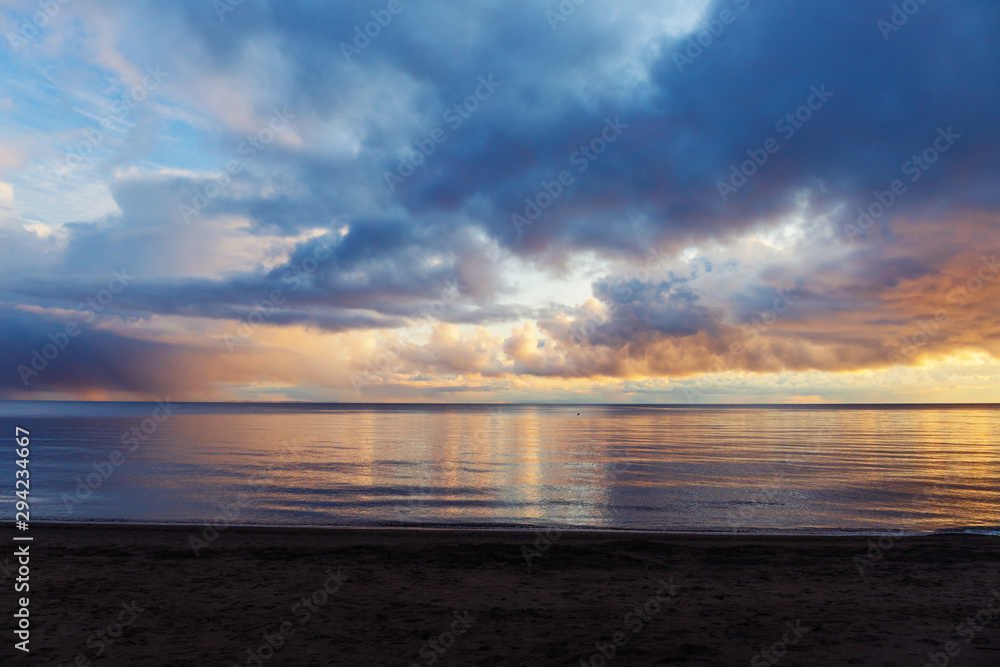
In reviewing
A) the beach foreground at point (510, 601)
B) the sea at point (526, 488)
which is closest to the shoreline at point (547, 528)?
the sea at point (526, 488)

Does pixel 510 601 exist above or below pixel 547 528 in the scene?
above

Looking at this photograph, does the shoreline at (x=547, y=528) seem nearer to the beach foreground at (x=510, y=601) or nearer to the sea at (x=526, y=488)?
the sea at (x=526, y=488)

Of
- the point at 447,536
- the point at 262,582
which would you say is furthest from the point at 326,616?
the point at 447,536

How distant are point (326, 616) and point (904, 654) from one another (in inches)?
410

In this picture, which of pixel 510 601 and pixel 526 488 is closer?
pixel 510 601

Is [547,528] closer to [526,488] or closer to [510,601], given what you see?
[526,488]

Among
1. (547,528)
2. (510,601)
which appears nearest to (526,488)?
(547,528)

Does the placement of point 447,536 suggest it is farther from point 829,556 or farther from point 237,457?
point 237,457

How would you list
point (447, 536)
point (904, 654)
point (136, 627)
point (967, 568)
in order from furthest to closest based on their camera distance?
point (447, 536), point (967, 568), point (136, 627), point (904, 654)

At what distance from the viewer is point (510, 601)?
41.3ft

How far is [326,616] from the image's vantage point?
1158 centimetres

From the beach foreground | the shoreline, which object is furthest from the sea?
the beach foreground

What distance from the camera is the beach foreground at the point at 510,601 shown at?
31.9 ft

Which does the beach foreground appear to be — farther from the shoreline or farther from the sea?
the sea
